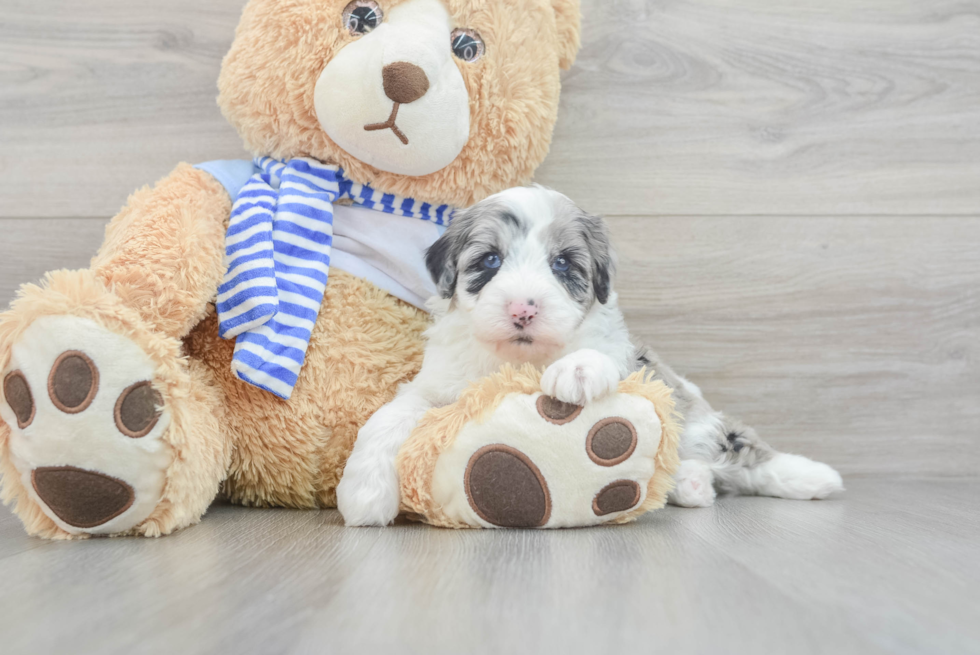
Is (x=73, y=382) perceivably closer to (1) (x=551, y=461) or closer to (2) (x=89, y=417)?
(2) (x=89, y=417)

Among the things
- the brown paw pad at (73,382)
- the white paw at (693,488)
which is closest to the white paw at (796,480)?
the white paw at (693,488)

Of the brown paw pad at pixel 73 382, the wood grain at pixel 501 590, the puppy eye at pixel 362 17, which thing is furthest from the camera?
the puppy eye at pixel 362 17

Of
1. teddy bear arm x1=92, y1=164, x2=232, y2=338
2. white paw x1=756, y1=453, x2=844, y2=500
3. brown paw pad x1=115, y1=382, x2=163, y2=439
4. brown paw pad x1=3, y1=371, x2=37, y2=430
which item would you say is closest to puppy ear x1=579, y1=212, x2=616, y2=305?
white paw x1=756, y1=453, x2=844, y2=500

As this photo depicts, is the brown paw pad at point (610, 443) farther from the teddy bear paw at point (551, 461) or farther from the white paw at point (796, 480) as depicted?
the white paw at point (796, 480)

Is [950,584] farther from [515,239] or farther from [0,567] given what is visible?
[0,567]

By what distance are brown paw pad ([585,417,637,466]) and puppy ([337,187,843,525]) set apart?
60 millimetres

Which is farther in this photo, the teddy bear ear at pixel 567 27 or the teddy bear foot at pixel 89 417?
the teddy bear ear at pixel 567 27

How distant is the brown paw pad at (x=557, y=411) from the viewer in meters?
1.27

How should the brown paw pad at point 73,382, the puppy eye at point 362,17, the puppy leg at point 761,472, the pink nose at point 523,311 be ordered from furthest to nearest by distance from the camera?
the puppy leg at point 761,472 → the puppy eye at point 362,17 → the pink nose at point 523,311 → the brown paw pad at point 73,382

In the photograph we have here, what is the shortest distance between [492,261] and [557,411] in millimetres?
374

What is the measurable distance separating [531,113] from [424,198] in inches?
13.0

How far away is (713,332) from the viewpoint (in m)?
2.19

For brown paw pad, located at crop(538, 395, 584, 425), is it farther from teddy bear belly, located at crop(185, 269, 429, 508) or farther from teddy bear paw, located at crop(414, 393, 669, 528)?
teddy bear belly, located at crop(185, 269, 429, 508)

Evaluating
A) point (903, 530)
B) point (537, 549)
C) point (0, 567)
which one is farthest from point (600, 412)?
point (0, 567)
